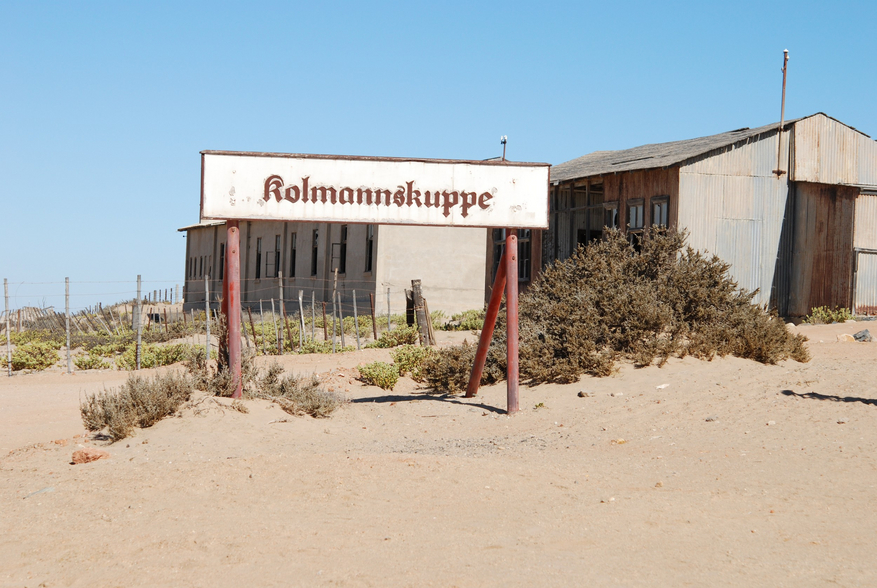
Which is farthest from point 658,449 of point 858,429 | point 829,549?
point 829,549

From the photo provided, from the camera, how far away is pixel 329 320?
2547 cm

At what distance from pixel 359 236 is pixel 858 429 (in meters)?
20.5

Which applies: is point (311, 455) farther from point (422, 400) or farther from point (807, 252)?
point (807, 252)

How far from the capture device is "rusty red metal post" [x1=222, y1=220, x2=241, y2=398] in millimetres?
9625

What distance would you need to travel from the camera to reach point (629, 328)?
477 inches

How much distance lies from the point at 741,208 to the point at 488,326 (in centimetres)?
1143

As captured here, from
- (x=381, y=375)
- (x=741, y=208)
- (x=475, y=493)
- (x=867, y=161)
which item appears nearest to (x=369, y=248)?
(x=741, y=208)

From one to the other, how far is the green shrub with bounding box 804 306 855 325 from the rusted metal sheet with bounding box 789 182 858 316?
1.46 feet

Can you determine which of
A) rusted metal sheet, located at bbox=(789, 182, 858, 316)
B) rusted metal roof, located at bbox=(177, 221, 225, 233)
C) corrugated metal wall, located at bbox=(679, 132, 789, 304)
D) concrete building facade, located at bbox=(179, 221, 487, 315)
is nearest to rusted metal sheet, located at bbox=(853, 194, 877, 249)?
rusted metal sheet, located at bbox=(789, 182, 858, 316)

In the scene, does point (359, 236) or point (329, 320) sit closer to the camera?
point (329, 320)

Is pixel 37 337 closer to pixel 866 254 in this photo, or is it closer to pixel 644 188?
pixel 644 188

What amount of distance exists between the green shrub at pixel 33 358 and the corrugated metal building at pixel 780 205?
12.2 m

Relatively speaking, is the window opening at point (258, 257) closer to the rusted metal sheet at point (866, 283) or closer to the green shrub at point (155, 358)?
the green shrub at point (155, 358)

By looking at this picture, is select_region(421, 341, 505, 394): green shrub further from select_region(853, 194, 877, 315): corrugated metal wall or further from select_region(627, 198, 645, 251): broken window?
select_region(853, 194, 877, 315): corrugated metal wall
